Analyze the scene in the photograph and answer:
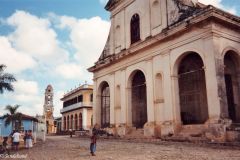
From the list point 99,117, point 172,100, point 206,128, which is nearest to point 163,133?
point 172,100

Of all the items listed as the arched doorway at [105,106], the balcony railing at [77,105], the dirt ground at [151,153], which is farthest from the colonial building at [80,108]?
the dirt ground at [151,153]

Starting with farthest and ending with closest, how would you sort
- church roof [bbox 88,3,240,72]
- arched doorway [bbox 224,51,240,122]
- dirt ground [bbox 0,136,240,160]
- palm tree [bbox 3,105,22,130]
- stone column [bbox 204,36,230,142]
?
palm tree [bbox 3,105,22,130]
arched doorway [bbox 224,51,240,122]
church roof [bbox 88,3,240,72]
stone column [bbox 204,36,230,142]
dirt ground [bbox 0,136,240,160]

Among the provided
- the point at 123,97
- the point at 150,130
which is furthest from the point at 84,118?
the point at 150,130

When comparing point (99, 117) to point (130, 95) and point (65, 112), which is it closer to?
point (130, 95)

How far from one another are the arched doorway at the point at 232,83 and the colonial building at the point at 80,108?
24715 millimetres

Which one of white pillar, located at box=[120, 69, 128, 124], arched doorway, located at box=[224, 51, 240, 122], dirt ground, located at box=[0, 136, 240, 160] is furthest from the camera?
white pillar, located at box=[120, 69, 128, 124]

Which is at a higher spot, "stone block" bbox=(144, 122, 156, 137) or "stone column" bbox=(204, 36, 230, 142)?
"stone column" bbox=(204, 36, 230, 142)

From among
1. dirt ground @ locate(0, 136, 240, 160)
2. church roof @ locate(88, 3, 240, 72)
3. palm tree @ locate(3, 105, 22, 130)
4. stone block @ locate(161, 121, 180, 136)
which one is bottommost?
dirt ground @ locate(0, 136, 240, 160)

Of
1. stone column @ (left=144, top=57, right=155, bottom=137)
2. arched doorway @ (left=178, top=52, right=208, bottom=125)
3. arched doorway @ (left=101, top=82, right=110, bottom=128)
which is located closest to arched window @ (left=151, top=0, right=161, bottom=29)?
stone column @ (left=144, top=57, right=155, bottom=137)

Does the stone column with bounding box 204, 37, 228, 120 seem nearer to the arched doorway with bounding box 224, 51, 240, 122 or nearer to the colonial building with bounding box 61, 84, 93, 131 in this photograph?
the arched doorway with bounding box 224, 51, 240, 122

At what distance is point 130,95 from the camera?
18234mm

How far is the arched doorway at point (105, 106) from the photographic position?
21122 millimetres

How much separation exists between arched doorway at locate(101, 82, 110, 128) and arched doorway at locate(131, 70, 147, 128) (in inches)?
A: 129

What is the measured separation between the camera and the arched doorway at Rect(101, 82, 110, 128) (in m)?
21.1
